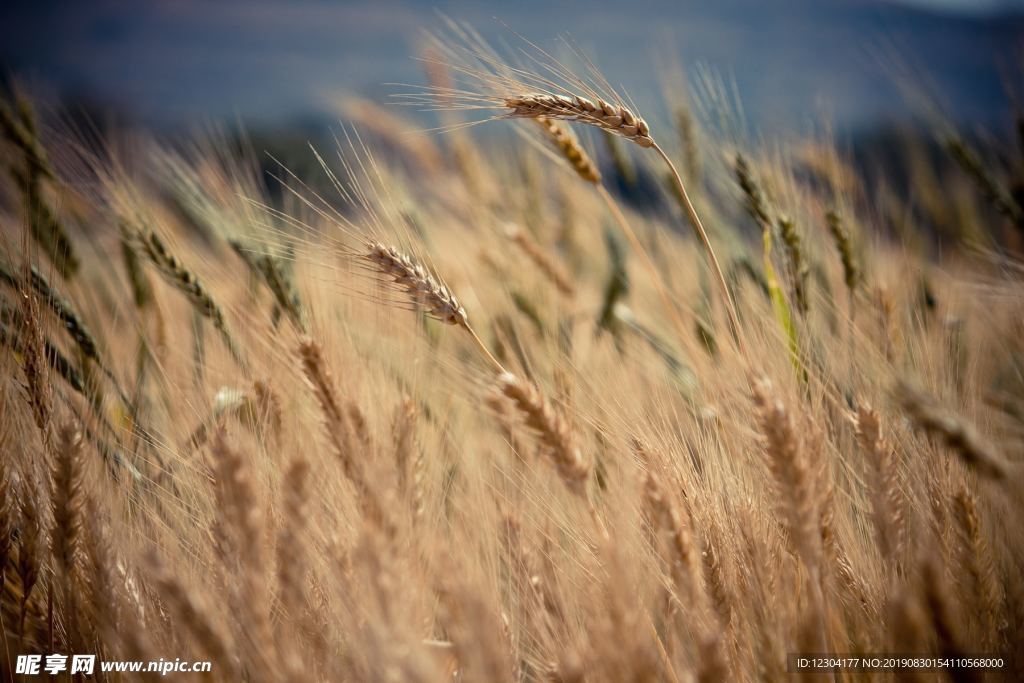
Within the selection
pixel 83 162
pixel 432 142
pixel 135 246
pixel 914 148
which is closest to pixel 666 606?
pixel 135 246

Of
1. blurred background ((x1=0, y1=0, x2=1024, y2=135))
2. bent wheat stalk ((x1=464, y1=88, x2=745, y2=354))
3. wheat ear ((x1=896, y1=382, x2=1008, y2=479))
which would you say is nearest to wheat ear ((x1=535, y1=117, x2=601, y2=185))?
bent wheat stalk ((x1=464, y1=88, x2=745, y2=354))

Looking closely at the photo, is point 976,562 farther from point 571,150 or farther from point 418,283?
point 571,150

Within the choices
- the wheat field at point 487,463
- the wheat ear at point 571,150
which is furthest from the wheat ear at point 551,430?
the wheat ear at point 571,150

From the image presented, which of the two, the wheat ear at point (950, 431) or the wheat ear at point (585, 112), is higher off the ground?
the wheat ear at point (585, 112)

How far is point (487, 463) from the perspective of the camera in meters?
1.32

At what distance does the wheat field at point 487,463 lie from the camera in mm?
693

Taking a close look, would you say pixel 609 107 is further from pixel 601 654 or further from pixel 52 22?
pixel 52 22

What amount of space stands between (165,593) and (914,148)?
3.50m

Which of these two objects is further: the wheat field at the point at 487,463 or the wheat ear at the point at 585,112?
the wheat ear at the point at 585,112

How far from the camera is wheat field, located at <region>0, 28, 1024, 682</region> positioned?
0.69m

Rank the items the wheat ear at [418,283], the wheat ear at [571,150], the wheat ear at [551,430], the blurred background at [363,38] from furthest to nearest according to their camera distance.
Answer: the blurred background at [363,38] → the wheat ear at [571,150] → the wheat ear at [418,283] → the wheat ear at [551,430]

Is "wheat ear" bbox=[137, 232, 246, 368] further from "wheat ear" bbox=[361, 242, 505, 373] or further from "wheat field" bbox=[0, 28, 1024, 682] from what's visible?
"wheat ear" bbox=[361, 242, 505, 373]

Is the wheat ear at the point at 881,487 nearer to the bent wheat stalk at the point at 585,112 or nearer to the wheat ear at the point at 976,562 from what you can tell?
the wheat ear at the point at 976,562

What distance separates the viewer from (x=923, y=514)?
886 mm
